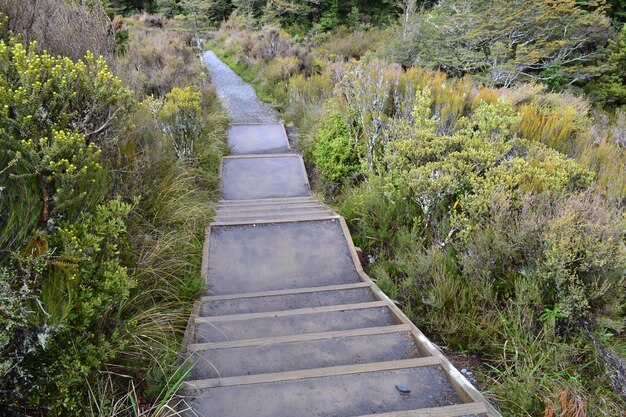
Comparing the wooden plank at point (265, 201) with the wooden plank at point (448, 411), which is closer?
the wooden plank at point (448, 411)

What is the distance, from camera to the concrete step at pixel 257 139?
346 inches

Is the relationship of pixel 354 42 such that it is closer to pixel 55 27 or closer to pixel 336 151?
pixel 336 151

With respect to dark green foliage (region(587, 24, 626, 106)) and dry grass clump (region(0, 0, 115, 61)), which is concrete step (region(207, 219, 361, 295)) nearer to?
dry grass clump (region(0, 0, 115, 61))

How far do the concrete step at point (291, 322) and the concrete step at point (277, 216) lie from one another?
6.58 ft

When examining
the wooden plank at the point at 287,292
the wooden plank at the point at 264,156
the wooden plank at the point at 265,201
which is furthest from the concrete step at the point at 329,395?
the wooden plank at the point at 264,156

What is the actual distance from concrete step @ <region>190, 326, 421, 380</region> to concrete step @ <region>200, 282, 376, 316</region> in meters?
0.81

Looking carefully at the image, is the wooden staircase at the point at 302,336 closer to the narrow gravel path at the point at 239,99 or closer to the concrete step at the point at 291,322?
the concrete step at the point at 291,322

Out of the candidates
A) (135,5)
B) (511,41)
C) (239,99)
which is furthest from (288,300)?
(135,5)

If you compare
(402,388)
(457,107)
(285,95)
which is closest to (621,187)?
(457,107)

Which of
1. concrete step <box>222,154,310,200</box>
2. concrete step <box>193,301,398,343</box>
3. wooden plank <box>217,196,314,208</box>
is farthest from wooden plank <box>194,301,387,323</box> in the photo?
concrete step <box>222,154,310,200</box>

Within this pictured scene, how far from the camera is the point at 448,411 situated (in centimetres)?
236

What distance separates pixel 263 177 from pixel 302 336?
187 inches

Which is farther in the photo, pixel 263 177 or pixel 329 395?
pixel 263 177

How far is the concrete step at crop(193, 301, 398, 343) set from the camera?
3.32 metres
